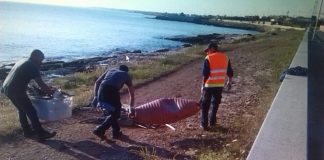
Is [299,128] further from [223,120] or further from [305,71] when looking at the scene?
[305,71]

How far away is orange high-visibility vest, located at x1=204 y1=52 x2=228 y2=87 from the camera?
8711mm

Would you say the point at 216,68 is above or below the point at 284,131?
above

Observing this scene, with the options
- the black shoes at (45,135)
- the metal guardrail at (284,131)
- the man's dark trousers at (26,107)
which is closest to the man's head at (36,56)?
the man's dark trousers at (26,107)

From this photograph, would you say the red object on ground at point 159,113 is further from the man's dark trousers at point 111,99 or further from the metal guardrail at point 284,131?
the metal guardrail at point 284,131

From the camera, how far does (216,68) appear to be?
8742mm

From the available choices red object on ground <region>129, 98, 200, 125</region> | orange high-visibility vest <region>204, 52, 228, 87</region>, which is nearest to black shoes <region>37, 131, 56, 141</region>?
red object on ground <region>129, 98, 200, 125</region>

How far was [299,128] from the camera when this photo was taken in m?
6.89

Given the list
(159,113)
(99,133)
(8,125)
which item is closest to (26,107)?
(8,125)

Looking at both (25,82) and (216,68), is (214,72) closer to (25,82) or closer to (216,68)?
(216,68)

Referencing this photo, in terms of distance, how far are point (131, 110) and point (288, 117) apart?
130 inches

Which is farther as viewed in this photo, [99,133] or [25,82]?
[99,133]

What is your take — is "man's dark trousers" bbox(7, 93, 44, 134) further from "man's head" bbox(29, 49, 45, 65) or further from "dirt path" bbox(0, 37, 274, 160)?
"man's head" bbox(29, 49, 45, 65)

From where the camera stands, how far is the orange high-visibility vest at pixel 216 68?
28.6 ft

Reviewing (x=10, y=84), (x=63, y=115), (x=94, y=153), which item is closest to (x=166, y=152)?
(x=94, y=153)
